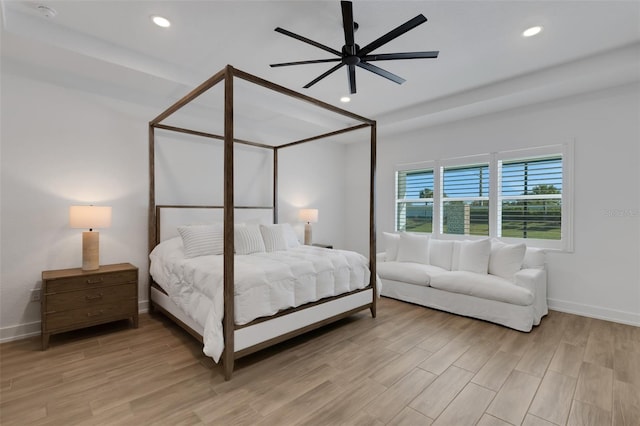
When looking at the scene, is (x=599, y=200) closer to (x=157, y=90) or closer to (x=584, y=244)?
(x=584, y=244)

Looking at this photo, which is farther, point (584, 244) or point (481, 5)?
point (584, 244)

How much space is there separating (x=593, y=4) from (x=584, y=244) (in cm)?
267

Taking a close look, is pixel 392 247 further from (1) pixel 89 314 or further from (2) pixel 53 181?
(2) pixel 53 181

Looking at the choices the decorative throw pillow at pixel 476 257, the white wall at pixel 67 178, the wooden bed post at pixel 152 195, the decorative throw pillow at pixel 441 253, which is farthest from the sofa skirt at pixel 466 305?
the wooden bed post at pixel 152 195

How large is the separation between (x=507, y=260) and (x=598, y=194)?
1292 millimetres

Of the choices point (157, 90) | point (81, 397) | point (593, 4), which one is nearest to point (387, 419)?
point (81, 397)

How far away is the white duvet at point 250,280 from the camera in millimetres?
2342

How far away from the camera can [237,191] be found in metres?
4.62

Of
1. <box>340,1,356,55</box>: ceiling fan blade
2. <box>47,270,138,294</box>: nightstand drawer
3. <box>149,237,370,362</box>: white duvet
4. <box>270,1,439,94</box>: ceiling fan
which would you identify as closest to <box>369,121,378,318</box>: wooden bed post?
<box>149,237,370,362</box>: white duvet

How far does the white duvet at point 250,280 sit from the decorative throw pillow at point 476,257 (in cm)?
146

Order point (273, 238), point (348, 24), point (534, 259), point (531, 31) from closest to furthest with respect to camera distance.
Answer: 1. point (348, 24)
2. point (531, 31)
3. point (534, 259)
4. point (273, 238)

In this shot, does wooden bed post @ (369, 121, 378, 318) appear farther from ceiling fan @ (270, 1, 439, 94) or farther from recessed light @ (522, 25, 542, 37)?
recessed light @ (522, 25, 542, 37)

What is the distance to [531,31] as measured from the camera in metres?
2.62

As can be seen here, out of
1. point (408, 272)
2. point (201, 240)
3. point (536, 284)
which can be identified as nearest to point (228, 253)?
point (201, 240)
